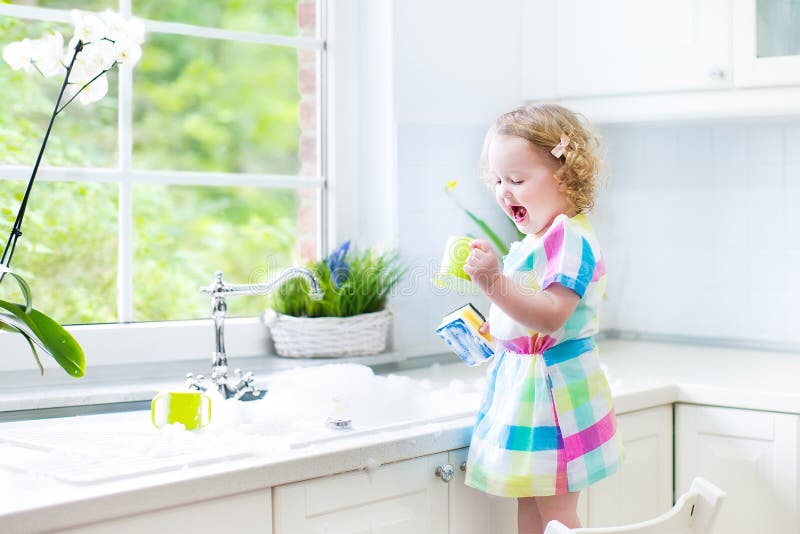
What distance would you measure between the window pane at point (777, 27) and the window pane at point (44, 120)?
1.63 meters

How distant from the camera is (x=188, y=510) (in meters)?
1.25

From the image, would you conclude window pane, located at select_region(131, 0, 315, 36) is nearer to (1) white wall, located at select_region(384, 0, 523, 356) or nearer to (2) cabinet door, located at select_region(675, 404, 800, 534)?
(1) white wall, located at select_region(384, 0, 523, 356)

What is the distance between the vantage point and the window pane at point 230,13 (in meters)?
6.10

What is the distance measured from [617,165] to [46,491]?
77.3 inches

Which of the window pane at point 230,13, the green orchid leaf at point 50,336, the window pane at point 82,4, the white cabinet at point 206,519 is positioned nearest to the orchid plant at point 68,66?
the green orchid leaf at point 50,336

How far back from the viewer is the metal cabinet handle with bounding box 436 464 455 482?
155cm

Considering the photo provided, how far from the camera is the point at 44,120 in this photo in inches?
182

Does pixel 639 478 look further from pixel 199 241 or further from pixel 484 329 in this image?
pixel 199 241

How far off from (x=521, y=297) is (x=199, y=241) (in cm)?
461

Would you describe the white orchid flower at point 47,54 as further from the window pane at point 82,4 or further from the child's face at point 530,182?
the window pane at point 82,4

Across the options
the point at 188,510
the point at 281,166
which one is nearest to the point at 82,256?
the point at 281,166

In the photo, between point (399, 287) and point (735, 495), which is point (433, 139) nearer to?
point (399, 287)

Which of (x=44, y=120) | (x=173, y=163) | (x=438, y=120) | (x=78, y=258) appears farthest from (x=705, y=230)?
(x=173, y=163)

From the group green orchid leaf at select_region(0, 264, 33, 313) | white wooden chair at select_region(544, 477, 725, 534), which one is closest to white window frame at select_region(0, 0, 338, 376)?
green orchid leaf at select_region(0, 264, 33, 313)
